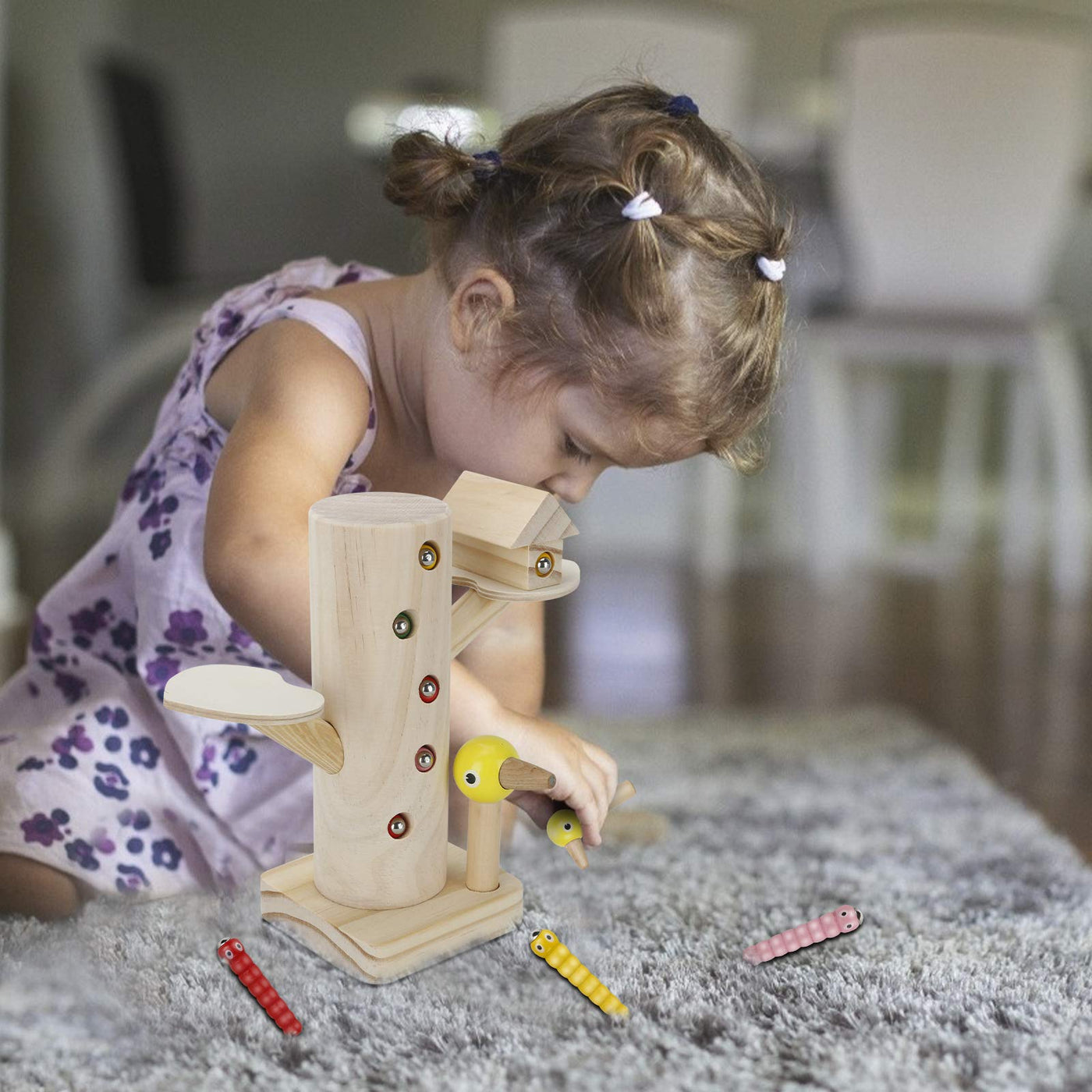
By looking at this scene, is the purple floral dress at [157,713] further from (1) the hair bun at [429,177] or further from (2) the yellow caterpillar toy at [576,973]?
(2) the yellow caterpillar toy at [576,973]

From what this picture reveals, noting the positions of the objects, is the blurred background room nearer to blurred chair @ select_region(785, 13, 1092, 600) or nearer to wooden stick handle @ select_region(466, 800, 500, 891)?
blurred chair @ select_region(785, 13, 1092, 600)

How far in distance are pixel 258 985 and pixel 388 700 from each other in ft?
0.52

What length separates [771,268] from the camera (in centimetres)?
72

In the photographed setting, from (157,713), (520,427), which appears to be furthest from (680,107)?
(157,713)

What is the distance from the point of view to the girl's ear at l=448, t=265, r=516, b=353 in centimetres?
71

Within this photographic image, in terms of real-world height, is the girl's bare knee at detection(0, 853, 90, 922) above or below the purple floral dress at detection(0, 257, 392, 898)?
below

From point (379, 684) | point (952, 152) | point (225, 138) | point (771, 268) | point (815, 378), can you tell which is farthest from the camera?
point (225, 138)

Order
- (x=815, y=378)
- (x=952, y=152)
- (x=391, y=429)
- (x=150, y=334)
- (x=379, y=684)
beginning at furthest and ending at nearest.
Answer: (x=150, y=334) < (x=952, y=152) < (x=815, y=378) < (x=391, y=429) < (x=379, y=684)

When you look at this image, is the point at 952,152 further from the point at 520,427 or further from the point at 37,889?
the point at 37,889

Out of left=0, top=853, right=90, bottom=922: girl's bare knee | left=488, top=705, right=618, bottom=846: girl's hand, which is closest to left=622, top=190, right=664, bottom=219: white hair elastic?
left=488, top=705, right=618, bottom=846: girl's hand

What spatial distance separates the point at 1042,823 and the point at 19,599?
1.28 metres

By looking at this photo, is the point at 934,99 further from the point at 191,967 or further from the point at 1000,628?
the point at 191,967

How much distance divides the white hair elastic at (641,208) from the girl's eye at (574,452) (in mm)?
126

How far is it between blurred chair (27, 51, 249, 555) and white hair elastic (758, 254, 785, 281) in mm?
1637
